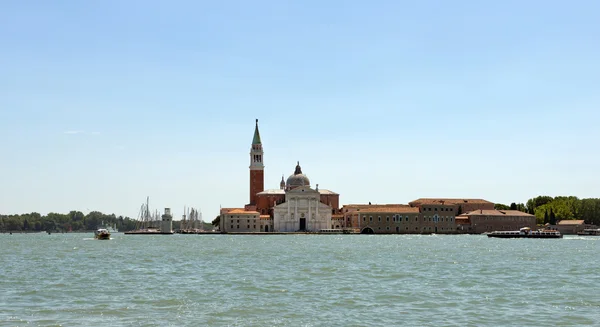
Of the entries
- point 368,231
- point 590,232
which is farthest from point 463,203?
point 590,232

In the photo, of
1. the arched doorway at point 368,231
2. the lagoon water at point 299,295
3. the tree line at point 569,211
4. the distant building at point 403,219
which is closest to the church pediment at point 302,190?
the distant building at point 403,219

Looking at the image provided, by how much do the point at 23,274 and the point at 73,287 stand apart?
302 inches

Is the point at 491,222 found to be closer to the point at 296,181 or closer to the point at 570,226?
the point at 570,226

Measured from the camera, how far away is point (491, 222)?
127m

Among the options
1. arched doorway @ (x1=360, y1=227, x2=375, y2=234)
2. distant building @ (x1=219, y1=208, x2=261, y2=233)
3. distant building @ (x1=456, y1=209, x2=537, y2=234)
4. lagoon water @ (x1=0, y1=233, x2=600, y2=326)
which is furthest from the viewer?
distant building @ (x1=456, y1=209, x2=537, y2=234)

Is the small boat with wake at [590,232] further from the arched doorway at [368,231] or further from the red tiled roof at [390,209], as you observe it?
the arched doorway at [368,231]

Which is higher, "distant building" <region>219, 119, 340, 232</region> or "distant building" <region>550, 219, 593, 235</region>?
"distant building" <region>219, 119, 340, 232</region>

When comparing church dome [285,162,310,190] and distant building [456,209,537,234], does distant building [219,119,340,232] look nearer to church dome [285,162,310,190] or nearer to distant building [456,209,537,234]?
church dome [285,162,310,190]

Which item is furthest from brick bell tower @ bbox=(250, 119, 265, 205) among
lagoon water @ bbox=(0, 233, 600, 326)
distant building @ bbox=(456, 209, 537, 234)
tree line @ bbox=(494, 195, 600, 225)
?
lagoon water @ bbox=(0, 233, 600, 326)

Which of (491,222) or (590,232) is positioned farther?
(491,222)

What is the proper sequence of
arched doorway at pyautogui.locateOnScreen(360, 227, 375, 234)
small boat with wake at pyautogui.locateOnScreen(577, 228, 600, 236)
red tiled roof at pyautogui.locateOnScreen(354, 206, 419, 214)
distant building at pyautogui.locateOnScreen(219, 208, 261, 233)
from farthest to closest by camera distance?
1. red tiled roof at pyautogui.locateOnScreen(354, 206, 419, 214)
2. arched doorway at pyautogui.locateOnScreen(360, 227, 375, 234)
3. small boat with wake at pyautogui.locateOnScreen(577, 228, 600, 236)
4. distant building at pyautogui.locateOnScreen(219, 208, 261, 233)

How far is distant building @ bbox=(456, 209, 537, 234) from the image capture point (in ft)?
417

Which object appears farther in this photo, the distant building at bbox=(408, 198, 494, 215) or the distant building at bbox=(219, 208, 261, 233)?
the distant building at bbox=(408, 198, 494, 215)

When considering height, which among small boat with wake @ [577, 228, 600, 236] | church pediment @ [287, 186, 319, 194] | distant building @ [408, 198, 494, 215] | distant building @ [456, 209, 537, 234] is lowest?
small boat with wake @ [577, 228, 600, 236]
